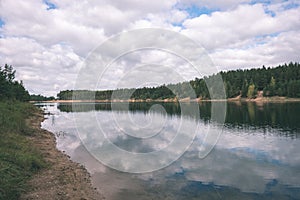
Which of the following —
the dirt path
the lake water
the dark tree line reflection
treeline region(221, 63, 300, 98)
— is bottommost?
the lake water

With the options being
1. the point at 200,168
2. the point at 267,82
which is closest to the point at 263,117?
the point at 200,168

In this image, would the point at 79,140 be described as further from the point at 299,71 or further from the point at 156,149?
the point at 299,71

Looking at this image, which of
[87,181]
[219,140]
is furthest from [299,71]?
[87,181]

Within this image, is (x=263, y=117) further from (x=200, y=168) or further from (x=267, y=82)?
(x=267, y=82)

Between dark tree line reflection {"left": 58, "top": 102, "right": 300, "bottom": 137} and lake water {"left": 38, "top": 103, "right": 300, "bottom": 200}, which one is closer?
lake water {"left": 38, "top": 103, "right": 300, "bottom": 200}

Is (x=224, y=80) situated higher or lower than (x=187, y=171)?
higher

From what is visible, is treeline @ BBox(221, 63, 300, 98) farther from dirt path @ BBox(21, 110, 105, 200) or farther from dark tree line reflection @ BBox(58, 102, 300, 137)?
dirt path @ BBox(21, 110, 105, 200)

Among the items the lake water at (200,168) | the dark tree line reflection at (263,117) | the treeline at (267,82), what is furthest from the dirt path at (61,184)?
the treeline at (267,82)

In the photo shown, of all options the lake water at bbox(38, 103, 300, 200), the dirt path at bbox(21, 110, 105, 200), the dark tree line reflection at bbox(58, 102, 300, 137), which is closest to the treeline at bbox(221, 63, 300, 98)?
the dark tree line reflection at bbox(58, 102, 300, 137)

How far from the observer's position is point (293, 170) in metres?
19.4

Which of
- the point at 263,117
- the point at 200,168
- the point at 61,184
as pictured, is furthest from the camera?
the point at 263,117

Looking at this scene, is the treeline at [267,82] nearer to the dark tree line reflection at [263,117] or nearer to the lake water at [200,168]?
the dark tree line reflection at [263,117]

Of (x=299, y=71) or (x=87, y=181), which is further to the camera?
(x=299, y=71)

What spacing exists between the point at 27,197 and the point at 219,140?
26294 millimetres
